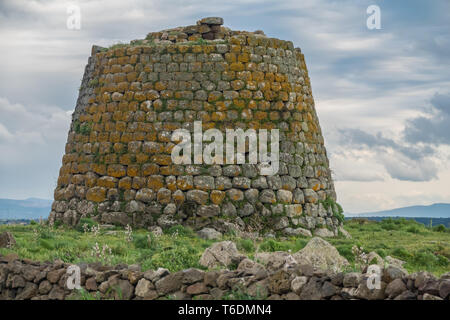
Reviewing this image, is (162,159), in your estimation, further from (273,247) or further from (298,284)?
(298,284)

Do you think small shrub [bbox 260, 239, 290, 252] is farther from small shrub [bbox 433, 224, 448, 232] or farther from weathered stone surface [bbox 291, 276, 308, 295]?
small shrub [bbox 433, 224, 448, 232]

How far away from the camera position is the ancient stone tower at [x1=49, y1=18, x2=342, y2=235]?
1201 cm

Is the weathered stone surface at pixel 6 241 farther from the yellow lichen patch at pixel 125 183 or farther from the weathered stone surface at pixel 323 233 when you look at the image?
the weathered stone surface at pixel 323 233

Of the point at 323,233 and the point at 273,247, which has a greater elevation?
the point at 323,233

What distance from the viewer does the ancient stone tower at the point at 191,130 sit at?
1201 cm

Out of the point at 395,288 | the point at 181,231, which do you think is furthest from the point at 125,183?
the point at 395,288

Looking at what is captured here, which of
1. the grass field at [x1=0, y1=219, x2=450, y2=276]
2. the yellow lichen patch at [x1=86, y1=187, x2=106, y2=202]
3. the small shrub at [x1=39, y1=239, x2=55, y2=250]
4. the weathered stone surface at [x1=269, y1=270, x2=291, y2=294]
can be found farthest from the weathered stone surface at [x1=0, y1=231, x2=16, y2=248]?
the weathered stone surface at [x1=269, y1=270, x2=291, y2=294]

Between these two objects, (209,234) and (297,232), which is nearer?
(209,234)

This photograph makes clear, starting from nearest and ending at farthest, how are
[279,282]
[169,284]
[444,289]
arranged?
[444,289] → [279,282] → [169,284]

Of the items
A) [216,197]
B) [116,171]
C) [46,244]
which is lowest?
[46,244]

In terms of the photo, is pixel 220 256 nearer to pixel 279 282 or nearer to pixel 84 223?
pixel 279 282

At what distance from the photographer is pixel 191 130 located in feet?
39.8

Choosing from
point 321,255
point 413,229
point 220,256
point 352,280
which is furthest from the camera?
point 413,229
